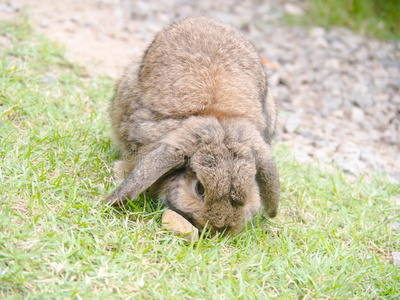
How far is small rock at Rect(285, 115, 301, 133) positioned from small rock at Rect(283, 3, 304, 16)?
3.98 metres

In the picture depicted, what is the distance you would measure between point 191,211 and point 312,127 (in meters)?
3.34

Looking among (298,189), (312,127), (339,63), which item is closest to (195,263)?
(298,189)

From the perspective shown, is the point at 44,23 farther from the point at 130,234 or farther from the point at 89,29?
the point at 130,234

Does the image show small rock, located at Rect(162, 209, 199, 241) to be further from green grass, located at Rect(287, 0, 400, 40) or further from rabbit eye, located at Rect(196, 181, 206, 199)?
green grass, located at Rect(287, 0, 400, 40)

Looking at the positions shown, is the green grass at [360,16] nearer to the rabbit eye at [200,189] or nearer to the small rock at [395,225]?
the small rock at [395,225]

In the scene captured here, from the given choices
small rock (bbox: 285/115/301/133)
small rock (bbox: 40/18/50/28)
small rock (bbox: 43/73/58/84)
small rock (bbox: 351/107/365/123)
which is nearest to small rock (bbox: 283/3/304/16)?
small rock (bbox: 351/107/365/123)

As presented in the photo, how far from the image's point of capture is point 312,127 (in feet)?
19.9

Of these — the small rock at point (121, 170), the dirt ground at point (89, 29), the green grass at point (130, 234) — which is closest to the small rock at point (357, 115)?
the green grass at point (130, 234)

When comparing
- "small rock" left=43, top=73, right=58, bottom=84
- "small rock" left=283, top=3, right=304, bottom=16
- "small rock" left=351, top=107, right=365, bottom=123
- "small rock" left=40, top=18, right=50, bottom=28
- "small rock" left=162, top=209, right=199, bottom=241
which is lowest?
"small rock" left=351, top=107, right=365, bottom=123

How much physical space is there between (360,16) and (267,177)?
6960 mm

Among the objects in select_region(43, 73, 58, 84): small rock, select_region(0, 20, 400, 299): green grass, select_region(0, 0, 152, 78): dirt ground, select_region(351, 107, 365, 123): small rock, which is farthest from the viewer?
select_region(351, 107, 365, 123): small rock

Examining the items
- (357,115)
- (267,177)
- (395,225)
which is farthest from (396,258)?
(357,115)

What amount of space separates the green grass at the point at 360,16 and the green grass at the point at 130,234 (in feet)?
17.0

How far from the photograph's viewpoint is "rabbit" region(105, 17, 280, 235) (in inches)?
125
